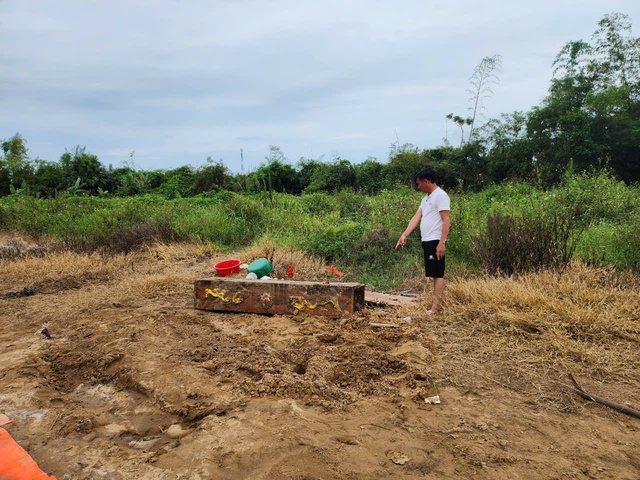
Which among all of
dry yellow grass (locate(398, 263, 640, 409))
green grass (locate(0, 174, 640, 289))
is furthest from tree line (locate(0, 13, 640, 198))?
dry yellow grass (locate(398, 263, 640, 409))

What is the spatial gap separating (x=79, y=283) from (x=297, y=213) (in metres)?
5.24

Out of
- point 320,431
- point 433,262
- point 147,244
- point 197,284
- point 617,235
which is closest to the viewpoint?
point 320,431

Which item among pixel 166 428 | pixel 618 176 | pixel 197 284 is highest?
pixel 618 176

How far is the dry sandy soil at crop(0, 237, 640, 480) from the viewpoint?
2.39m

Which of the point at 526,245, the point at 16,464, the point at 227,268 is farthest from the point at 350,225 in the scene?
the point at 16,464

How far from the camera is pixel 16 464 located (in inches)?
92.0

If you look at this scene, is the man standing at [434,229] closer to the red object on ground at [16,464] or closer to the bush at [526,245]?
the bush at [526,245]

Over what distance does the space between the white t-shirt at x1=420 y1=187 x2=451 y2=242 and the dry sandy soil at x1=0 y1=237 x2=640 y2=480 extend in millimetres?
690

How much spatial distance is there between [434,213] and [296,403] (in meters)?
2.75

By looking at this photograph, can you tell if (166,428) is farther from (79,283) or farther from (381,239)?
(381,239)

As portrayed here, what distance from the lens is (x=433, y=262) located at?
→ 4918mm

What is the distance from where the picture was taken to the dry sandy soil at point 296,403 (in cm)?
239

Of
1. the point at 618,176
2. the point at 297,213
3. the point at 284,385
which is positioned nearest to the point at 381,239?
the point at 297,213

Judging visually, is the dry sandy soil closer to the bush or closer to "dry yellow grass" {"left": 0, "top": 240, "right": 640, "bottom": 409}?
"dry yellow grass" {"left": 0, "top": 240, "right": 640, "bottom": 409}
